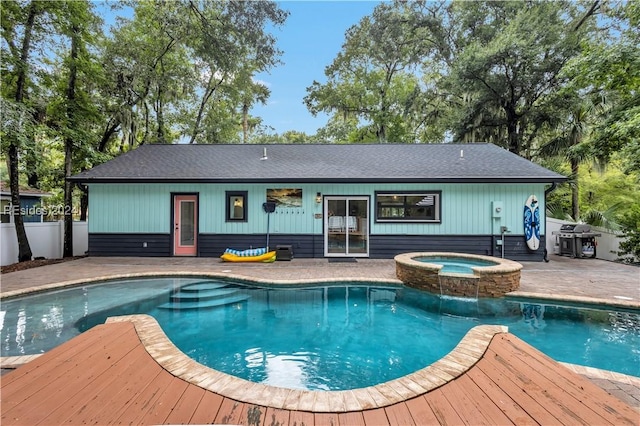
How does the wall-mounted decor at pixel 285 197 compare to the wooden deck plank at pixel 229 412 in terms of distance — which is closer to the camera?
the wooden deck plank at pixel 229 412

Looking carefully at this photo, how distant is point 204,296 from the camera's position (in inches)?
216

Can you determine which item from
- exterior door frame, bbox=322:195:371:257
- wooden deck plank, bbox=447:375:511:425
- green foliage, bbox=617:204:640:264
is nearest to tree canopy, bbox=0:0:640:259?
green foliage, bbox=617:204:640:264

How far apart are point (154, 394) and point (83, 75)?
38.3 ft

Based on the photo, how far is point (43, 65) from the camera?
8.52 metres

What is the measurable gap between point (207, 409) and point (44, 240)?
1036 centimetres

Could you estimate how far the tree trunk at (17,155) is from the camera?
7598 millimetres

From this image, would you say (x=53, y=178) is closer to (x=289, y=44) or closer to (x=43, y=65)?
(x=43, y=65)

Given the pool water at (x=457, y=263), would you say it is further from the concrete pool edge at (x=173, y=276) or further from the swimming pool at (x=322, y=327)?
the concrete pool edge at (x=173, y=276)

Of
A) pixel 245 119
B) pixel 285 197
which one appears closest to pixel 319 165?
pixel 285 197

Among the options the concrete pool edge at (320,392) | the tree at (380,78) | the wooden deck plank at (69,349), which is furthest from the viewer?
the tree at (380,78)

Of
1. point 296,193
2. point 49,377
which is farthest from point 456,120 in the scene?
point 49,377

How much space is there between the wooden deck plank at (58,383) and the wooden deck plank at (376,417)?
2.00m

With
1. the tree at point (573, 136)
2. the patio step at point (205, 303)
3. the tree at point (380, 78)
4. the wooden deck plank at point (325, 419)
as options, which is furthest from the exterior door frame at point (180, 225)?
the tree at point (573, 136)

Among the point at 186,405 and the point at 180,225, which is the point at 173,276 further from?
the point at 186,405
